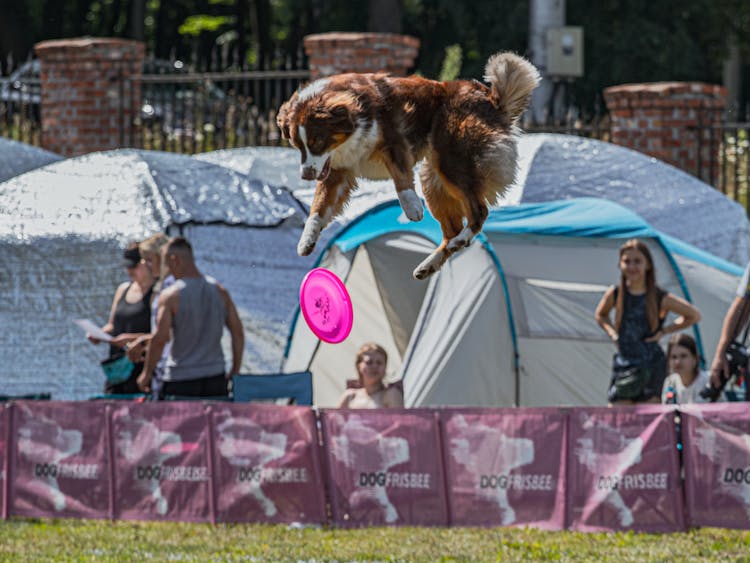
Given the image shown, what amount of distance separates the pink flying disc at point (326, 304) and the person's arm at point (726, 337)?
12.2ft

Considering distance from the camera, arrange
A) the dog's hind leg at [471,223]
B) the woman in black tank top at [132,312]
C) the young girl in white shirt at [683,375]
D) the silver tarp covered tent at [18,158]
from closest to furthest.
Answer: the dog's hind leg at [471,223]
the young girl in white shirt at [683,375]
the woman in black tank top at [132,312]
the silver tarp covered tent at [18,158]

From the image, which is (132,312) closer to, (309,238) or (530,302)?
(530,302)

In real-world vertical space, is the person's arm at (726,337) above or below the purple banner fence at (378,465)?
above

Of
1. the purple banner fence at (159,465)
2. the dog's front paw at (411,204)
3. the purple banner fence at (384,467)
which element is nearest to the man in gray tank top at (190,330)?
the purple banner fence at (159,465)

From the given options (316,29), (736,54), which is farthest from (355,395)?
(736,54)

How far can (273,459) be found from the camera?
877cm

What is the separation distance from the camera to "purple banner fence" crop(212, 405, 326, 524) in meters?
8.74

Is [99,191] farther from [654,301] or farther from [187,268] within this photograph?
[654,301]

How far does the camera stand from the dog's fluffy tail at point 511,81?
3576 millimetres

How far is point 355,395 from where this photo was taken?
9.17 meters

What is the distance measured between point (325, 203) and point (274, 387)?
18.6 feet

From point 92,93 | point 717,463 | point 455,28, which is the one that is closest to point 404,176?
point 717,463

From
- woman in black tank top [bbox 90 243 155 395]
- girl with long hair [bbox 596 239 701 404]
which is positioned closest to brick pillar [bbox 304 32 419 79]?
woman in black tank top [bbox 90 243 155 395]

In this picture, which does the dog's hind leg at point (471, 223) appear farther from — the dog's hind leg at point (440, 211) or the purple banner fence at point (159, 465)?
the purple banner fence at point (159, 465)
